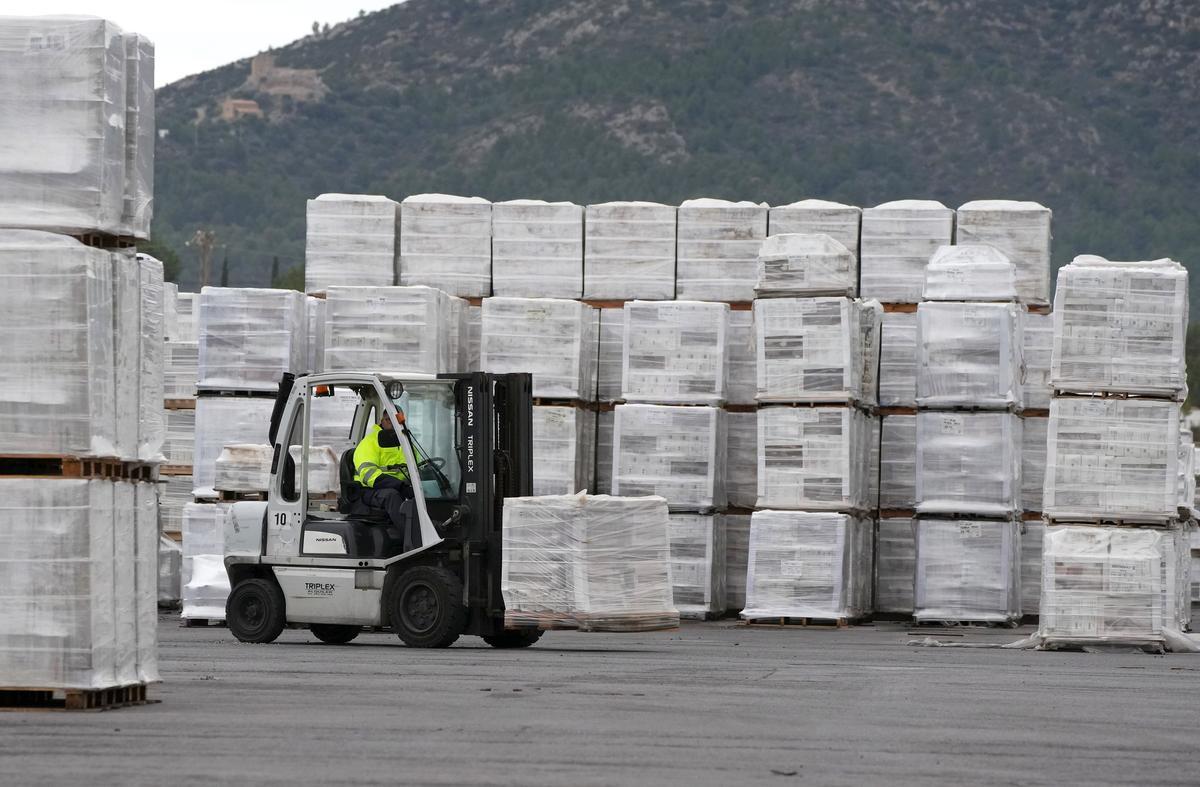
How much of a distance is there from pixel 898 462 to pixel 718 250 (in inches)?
89.0

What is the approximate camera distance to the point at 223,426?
15797mm

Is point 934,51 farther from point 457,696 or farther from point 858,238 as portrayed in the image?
point 457,696

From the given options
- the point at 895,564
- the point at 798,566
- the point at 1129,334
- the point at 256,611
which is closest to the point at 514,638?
the point at 256,611

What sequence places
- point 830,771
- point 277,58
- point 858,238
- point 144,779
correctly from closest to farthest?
1. point 144,779
2. point 830,771
3. point 858,238
4. point 277,58

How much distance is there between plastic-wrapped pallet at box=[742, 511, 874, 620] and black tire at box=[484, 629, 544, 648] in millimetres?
2439

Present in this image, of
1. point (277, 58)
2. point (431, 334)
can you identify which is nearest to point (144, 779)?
point (431, 334)

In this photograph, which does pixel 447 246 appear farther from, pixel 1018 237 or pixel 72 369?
pixel 72 369

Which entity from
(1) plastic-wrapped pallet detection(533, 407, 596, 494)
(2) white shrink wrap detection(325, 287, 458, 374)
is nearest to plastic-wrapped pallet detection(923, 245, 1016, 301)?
(1) plastic-wrapped pallet detection(533, 407, 596, 494)

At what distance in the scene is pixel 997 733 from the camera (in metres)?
8.12

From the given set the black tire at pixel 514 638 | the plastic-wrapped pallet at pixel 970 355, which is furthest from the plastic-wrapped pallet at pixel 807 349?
the black tire at pixel 514 638

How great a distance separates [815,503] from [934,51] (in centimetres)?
7581

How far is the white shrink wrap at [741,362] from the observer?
16406 millimetres

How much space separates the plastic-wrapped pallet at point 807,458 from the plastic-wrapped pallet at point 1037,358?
1.85 metres

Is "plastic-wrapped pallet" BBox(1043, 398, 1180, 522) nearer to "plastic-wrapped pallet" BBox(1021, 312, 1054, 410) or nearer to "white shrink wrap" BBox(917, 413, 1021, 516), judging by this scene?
"white shrink wrap" BBox(917, 413, 1021, 516)
